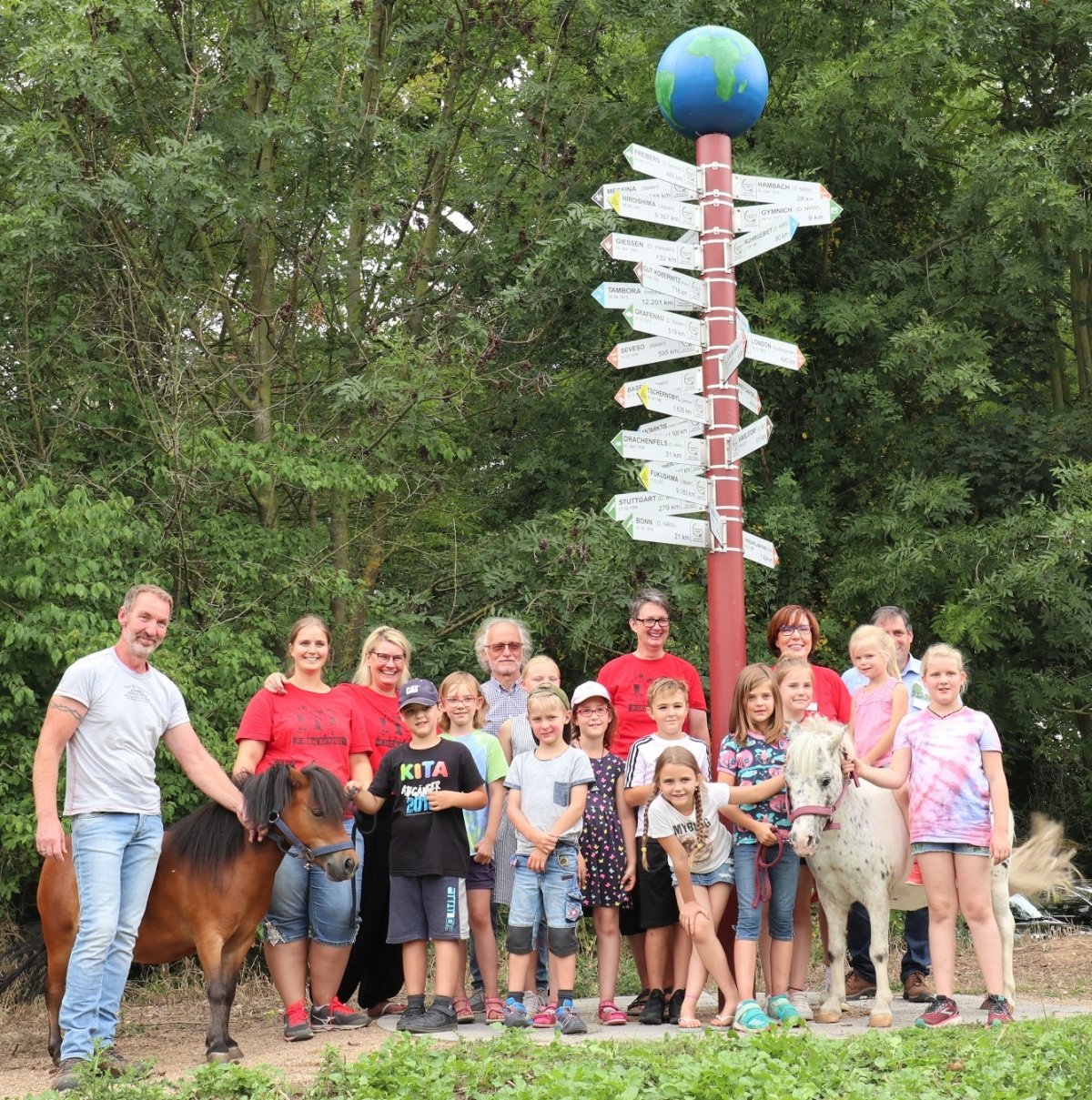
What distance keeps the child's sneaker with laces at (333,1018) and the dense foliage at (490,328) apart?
315 centimetres

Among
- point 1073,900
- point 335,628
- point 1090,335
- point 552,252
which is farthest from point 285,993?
point 1090,335

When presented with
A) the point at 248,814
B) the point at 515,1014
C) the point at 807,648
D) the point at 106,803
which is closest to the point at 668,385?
the point at 807,648

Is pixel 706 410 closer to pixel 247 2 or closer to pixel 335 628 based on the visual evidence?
pixel 335 628

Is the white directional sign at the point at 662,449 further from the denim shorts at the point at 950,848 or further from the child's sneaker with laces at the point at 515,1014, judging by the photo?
the child's sneaker with laces at the point at 515,1014

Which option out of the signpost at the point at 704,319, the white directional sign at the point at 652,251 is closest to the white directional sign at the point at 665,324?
the signpost at the point at 704,319

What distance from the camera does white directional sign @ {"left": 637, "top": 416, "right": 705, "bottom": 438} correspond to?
7.71m

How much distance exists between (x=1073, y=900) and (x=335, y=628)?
23.6 ft

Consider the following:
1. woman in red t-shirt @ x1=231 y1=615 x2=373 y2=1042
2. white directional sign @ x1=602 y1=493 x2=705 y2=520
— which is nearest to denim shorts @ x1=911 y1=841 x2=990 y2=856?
white directional sign @ x1=602 y1=493 x2=705 y2=520

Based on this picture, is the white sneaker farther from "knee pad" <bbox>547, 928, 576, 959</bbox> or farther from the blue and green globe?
the blue and green globe

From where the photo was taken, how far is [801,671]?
6.80 metres

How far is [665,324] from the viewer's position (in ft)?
25.5

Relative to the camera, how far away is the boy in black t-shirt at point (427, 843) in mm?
6527

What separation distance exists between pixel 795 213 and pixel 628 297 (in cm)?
113

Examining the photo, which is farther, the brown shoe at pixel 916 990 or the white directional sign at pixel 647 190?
the white directional sign at pixel 647 190
